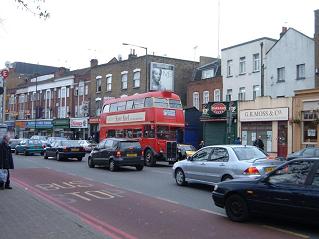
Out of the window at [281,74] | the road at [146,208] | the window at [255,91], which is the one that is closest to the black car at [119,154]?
the road at [146,208]

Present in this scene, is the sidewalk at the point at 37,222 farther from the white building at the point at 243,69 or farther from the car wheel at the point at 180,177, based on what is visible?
Answer: the white building at the point at 243,69

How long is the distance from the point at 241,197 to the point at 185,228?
4.55 feet

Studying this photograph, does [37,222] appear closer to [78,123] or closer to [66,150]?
[66,150]

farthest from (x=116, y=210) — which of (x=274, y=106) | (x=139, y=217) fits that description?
(x=274, y=106)

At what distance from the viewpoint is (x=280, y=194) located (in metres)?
8.66

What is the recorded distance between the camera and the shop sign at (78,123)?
59.9 metres

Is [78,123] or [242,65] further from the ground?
[242,65]

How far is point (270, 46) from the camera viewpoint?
126ft

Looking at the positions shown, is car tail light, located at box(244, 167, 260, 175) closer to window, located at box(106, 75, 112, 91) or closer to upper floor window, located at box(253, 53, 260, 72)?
upper floor window, located at box(253, 53, 260, 72)

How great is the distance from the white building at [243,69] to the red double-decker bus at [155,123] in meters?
12.2

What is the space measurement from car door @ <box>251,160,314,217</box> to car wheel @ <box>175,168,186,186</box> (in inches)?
267

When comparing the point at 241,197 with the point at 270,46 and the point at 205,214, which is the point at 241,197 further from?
the point at 270,46

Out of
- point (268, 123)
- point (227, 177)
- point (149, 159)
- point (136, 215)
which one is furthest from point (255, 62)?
point (136, 215)

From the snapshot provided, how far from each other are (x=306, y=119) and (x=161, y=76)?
2171 cm
